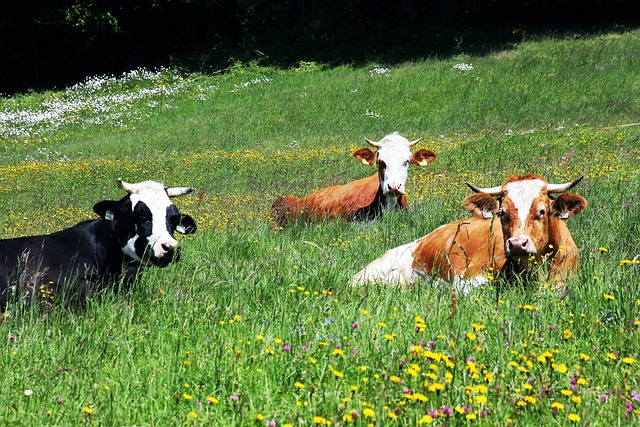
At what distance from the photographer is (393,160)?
35.6ft

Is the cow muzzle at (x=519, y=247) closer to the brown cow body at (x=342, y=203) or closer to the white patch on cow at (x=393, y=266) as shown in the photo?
the white patch on cow at (x=393, y=266)

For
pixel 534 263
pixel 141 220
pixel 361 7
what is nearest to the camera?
pixel 534 263

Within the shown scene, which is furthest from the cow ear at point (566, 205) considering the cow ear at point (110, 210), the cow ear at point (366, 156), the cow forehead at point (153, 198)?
the cow ear at point (366, 156)

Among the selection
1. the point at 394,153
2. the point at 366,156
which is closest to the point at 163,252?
the point at 394,153

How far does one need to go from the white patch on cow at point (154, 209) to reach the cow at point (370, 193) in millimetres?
3674

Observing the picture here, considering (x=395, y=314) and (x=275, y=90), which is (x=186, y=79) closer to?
(x=275, y=90)

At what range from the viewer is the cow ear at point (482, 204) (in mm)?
6746

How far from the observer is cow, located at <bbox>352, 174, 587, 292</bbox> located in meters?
6.00

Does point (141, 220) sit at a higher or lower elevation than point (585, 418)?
lower

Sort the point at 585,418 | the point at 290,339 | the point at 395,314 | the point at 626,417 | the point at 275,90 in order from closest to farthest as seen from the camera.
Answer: the point at 585,418, the point at 626,417, the point at 290,339, the point at 395,314, the point at 275,90

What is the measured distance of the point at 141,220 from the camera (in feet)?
22.2

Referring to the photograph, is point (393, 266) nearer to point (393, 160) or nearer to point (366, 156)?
point (393, 160)

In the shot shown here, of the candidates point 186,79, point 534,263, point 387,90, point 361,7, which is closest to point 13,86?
point 186,79

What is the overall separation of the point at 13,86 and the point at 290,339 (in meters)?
43.8
